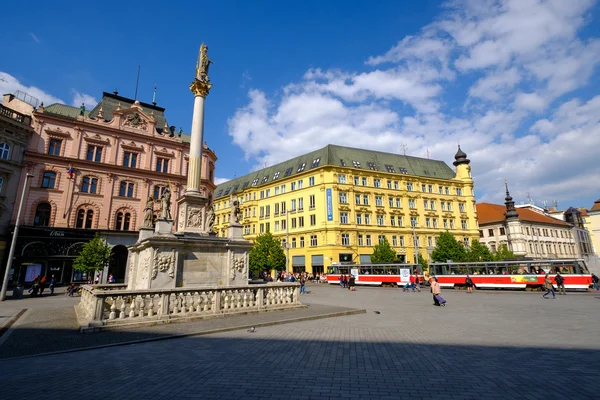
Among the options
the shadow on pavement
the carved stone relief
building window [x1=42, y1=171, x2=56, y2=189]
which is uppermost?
building window [x1=42, y1=171, x2=56, y2=189]

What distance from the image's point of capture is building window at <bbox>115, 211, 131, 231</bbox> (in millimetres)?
34812

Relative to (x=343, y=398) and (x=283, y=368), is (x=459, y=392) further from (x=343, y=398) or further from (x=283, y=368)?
(x=283, y=368)

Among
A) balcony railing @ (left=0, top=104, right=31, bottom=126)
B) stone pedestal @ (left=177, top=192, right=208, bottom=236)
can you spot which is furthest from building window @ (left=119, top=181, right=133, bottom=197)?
stone pedestal @ (left=177, top=192, right=208, bottom=236)

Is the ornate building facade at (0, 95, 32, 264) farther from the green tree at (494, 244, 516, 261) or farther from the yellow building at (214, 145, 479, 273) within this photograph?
the green tree at (494, 244, 516, 261)

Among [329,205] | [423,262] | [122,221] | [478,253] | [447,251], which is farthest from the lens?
[478,253]

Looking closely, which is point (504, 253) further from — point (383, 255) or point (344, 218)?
point (344, 218)

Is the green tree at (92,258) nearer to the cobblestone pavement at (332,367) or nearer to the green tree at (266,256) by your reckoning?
the green tree at (266,256)

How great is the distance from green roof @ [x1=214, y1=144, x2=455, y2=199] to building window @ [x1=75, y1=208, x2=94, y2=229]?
30461 mm

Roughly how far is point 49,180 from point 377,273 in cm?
3785

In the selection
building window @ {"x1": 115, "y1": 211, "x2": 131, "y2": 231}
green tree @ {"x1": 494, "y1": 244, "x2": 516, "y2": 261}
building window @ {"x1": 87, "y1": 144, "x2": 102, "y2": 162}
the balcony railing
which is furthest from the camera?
green tree @ {"x1": 494, "y1": 244, "x2": 516, "y2": 261}

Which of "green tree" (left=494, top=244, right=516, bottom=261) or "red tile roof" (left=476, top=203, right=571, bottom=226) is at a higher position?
"red tile roof" (left=476, top=203, right=571, bottom=226)

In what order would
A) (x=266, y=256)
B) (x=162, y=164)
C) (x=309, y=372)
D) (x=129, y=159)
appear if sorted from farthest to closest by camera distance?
1. (x=266, y=256)
2. (x=162, y=164)
3. (x=129, y=159)
4. (x=309, y=372)

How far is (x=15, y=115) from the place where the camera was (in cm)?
3194

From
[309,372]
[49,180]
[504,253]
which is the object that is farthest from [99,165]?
[504,253]
